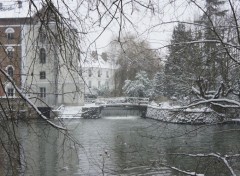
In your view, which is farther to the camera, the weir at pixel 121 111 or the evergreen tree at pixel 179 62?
the weir at pixel 121 111

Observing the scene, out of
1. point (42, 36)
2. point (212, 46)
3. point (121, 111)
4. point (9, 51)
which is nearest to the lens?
point (42, 36)

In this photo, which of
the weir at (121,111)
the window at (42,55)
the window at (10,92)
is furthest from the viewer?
the weir at (121,111)

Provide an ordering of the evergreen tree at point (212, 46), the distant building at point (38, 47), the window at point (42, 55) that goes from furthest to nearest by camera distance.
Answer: the evergreen tree at point (212, 46) < the window at point (42, 55) < the distant building at point (38, 47)

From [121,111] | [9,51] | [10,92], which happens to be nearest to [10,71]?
[10,92]

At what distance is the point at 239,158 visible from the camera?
3730 millimetres

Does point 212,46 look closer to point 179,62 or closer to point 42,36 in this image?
point 179,62

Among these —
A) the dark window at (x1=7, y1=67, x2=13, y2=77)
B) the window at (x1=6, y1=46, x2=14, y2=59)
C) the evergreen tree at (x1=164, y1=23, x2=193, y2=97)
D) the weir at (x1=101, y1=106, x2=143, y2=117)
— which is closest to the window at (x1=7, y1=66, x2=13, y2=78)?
the dark window at (x1=7, y1=67, x2=13, y2=77)

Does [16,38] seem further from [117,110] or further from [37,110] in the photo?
[117,110]

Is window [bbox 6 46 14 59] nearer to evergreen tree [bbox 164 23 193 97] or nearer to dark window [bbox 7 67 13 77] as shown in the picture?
dark window [bbox 7 67 13 77]

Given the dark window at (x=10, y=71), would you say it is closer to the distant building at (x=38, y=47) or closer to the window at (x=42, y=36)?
the distant building at (x=38, y=47)

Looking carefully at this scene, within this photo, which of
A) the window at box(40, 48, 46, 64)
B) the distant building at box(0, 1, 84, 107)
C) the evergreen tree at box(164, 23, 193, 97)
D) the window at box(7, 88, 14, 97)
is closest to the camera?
the distant building at box(0, 1, 84, 107)

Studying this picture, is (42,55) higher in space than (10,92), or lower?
higher

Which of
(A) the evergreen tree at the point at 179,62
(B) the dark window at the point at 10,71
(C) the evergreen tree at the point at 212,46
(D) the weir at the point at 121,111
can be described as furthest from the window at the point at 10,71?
(D) the weir at the point at 121,111

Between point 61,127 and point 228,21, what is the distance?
83.6 inches
